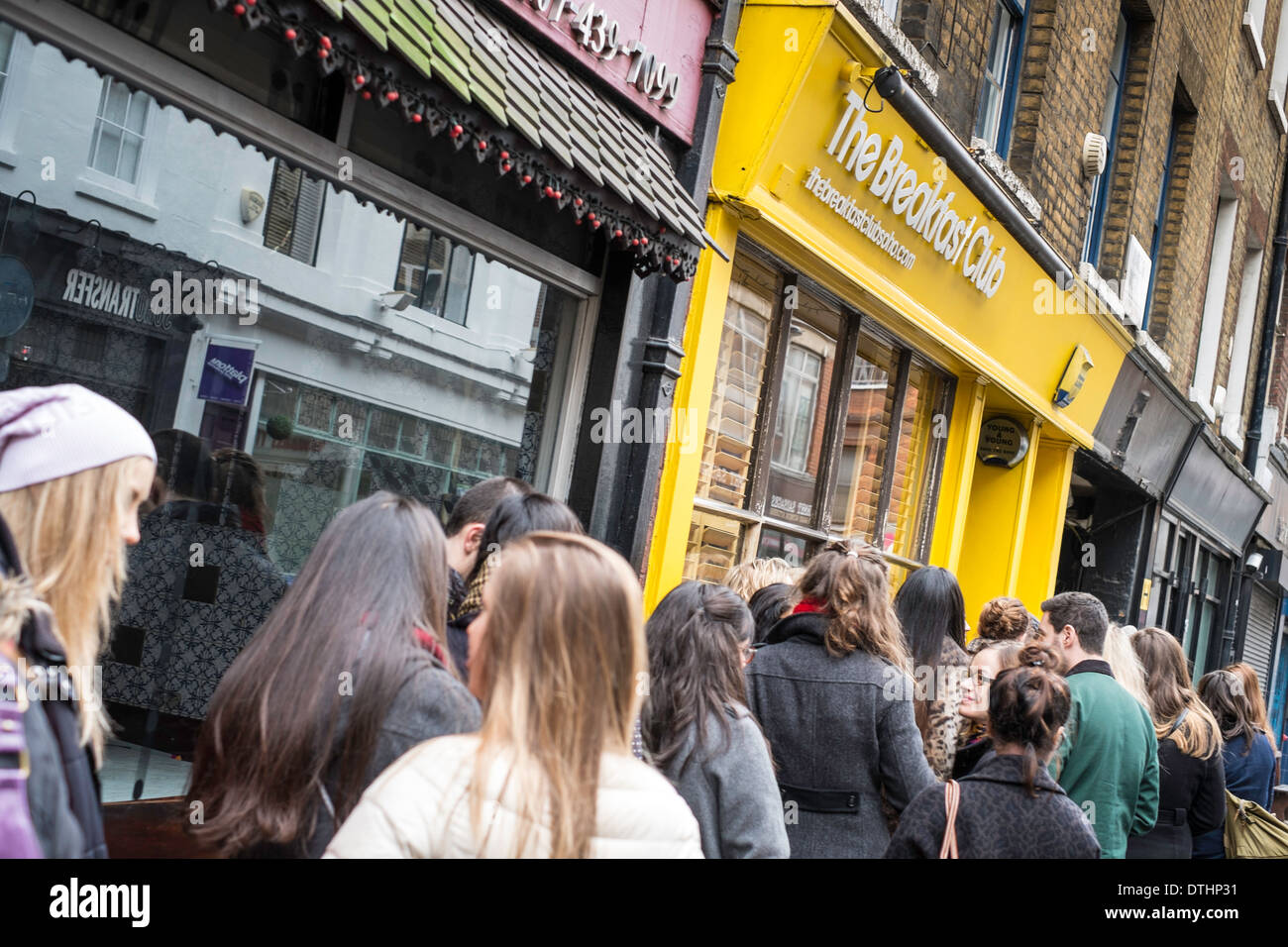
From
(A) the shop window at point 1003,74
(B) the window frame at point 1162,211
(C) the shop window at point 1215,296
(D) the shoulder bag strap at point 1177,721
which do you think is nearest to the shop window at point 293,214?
(D) the shoulder bag strap at point 1177,721

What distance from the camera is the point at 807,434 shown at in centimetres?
763

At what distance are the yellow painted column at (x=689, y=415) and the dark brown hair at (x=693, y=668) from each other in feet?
8.00

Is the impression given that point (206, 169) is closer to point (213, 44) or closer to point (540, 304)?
point (213, 44)

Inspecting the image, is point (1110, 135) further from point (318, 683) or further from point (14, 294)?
point (318, 683)

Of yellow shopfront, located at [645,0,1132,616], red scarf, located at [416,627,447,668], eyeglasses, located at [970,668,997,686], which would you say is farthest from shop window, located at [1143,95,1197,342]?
red scarf, located at [416,627,447,668]

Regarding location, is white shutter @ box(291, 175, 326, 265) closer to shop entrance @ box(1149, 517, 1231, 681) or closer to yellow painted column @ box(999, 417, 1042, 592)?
yellow painted column @ box(999, 417, 1042, 592)

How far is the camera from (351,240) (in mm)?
4586

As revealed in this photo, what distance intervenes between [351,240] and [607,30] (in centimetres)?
147

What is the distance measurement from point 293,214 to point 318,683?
2434 mm

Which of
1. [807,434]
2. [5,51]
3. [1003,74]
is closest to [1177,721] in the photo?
[807,434]

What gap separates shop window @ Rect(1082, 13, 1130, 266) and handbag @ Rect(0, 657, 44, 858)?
11055 millimetres

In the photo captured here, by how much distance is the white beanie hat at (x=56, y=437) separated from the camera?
2.02 m

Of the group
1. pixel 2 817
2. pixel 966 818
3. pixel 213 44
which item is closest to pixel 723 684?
pixel 966 818

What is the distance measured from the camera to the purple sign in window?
13.4ft
